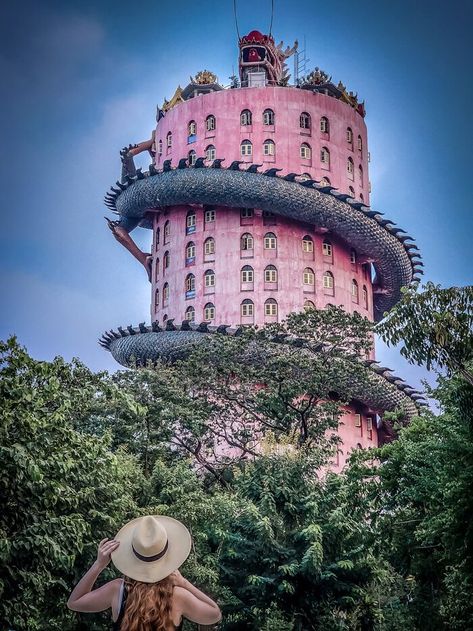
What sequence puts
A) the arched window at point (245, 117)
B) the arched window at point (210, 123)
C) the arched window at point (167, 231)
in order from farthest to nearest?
the arched window at point (167, 231) → the arched window at point (210, 123) → the arched window at point (245, 117)

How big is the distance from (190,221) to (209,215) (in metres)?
1.15

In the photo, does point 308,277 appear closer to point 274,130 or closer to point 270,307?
point 270,307

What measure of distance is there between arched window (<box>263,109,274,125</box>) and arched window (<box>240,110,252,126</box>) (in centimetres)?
75

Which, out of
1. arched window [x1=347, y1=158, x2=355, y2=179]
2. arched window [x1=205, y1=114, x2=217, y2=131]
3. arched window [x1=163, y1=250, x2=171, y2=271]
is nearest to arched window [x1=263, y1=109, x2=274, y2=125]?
arched window [x1=205, y1=114, x2=217, y2=131]

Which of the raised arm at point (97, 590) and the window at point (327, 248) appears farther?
the window at point (327, 248)

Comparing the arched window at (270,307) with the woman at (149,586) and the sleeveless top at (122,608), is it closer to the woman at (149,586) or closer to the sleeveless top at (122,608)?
the woman at (149,586)

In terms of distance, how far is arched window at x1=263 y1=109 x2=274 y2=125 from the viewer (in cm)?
4744

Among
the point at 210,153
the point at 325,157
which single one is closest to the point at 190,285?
the point at 210,153

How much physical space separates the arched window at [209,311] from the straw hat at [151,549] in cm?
3956

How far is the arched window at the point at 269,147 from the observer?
154 feet

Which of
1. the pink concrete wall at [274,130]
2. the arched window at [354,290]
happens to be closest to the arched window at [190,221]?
the pink concrete wall at [274,130]

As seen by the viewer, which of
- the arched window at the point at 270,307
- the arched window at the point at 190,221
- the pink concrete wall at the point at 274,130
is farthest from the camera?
the pink concrete wall at the point at 274,130

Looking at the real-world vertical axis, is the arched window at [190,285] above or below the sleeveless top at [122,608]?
above

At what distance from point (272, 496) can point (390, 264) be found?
96.4 feet
